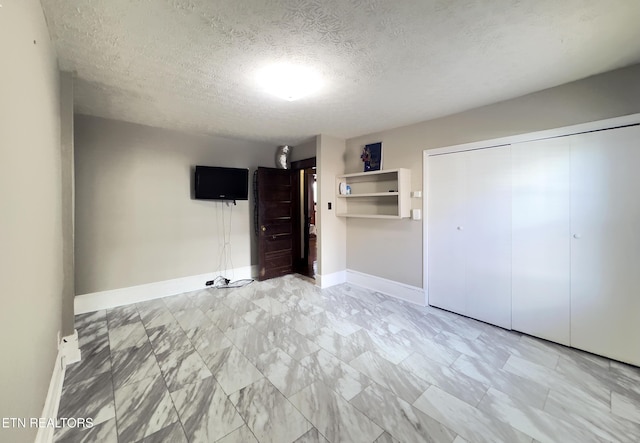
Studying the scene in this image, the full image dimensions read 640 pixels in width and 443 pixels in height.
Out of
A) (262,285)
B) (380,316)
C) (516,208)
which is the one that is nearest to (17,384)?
(380,316)

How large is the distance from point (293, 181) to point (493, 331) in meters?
3.89

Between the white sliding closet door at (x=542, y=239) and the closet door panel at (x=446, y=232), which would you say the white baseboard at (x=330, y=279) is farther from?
the white sliding closet door at (x=542, y=239)

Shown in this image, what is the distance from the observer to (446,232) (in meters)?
3.29

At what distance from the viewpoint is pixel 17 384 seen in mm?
1019

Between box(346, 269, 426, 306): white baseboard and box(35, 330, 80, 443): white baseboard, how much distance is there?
348cm

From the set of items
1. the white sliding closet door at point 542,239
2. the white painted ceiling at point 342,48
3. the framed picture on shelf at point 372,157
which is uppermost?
the white painted ceiling at point 342,48

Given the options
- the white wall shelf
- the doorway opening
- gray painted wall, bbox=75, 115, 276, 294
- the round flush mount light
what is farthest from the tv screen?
the round flush mount light

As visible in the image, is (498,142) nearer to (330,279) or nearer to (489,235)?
(489,235)

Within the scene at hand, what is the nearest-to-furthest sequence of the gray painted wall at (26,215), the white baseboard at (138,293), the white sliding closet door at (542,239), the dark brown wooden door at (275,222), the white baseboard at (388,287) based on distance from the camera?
the gray painted wall at (26,215) → the white sliding closet door at (542,239) → the white baseboard at (138,293) → the white baseboard at (388,287) → the dark brown wooden door at (275,222)

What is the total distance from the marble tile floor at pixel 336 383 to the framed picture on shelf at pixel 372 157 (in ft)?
7.28

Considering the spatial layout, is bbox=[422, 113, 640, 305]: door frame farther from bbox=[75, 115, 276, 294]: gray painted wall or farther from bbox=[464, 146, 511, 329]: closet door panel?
bbox=[75, 115, 276, 294]: gray painted wall

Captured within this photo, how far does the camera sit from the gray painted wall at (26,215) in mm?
944

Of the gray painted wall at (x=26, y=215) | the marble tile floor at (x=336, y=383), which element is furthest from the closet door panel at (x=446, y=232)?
the gray painted wall at (x=26, y=215)

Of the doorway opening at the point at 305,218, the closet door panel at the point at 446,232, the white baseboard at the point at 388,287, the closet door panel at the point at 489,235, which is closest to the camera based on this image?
the closet door panel at the point at 489,235
